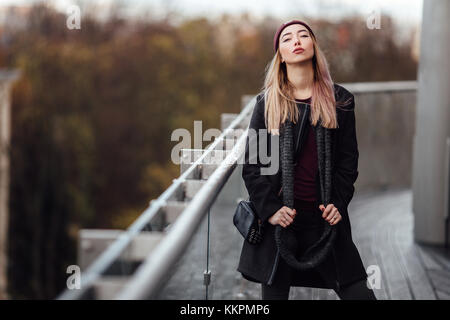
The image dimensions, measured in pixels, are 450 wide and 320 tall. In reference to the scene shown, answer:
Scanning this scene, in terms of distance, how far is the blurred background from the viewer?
2728cm

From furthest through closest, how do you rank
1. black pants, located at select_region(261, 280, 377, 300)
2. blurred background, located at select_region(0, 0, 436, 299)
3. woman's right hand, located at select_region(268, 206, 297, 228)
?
blurred background, located at select_region(0, 0, 436, 299) < black pants, located at select_region(261, 280, 377, 300) < woman's right hand, located at select_region(268, 206, 297, 228)

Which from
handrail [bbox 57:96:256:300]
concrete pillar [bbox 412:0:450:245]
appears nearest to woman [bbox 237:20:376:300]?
handrail [bbox 57:96:256:300]

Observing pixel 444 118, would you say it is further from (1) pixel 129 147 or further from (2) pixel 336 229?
(1) pixel 129 147

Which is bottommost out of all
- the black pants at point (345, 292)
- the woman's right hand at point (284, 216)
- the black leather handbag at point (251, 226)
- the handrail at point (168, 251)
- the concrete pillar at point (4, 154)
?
the concrete pillar at point (4, 154)

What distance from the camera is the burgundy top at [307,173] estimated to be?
7.48 feet

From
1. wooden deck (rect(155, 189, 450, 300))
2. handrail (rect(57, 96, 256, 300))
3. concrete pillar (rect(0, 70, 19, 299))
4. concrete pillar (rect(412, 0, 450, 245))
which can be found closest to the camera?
handrail (rect(57, 96, 256, 300))

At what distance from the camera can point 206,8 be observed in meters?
37.0

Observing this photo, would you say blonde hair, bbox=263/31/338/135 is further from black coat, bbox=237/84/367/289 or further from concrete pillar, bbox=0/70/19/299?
concrete pillar, bbox=0/70/19/299

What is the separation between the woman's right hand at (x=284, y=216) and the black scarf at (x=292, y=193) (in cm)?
2

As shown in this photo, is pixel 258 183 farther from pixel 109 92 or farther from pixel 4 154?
pixel 109 92

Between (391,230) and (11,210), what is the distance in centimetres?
2356

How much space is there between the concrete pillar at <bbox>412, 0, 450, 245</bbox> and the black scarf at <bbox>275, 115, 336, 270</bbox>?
11.9ft

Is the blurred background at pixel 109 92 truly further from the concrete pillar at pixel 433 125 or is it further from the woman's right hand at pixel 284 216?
the woman's right hand at pixel 284 216

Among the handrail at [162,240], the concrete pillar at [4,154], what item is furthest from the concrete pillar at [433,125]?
the concrete pillar at [4,154]
